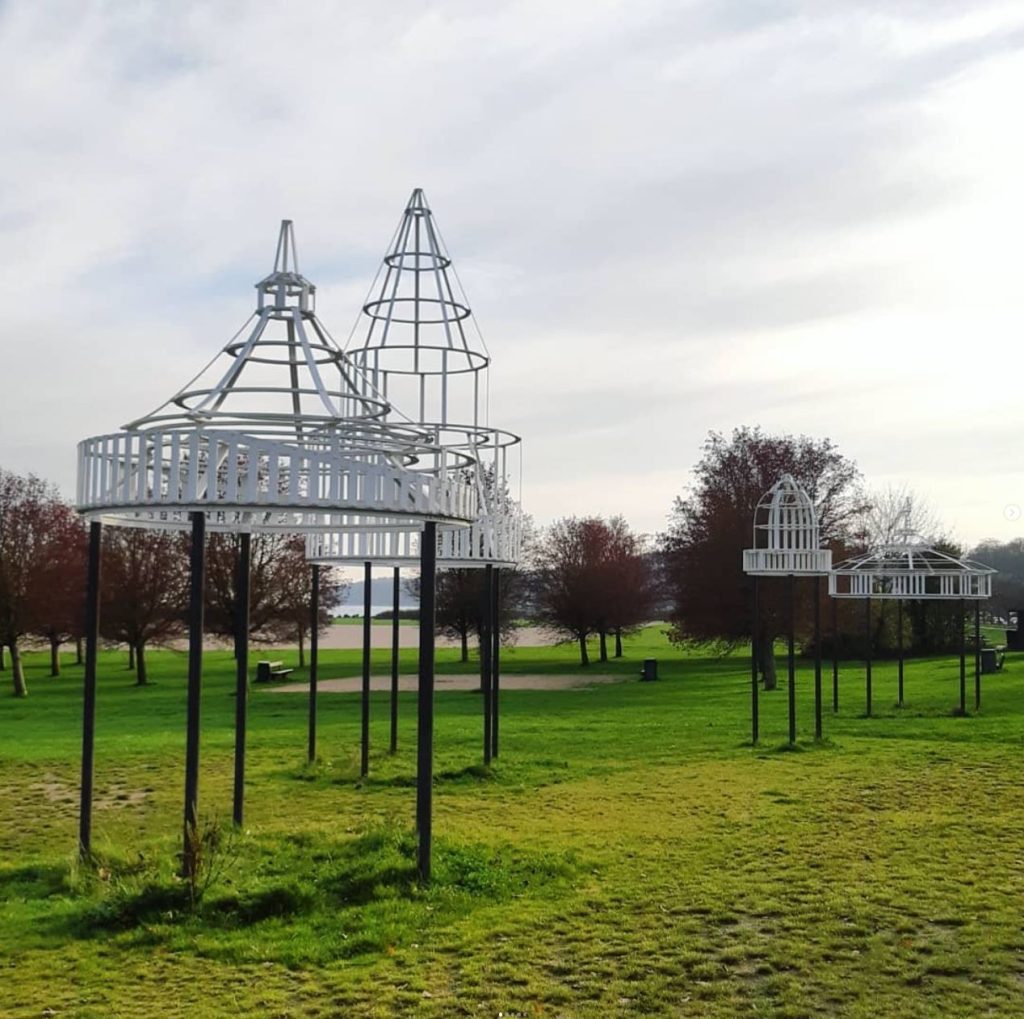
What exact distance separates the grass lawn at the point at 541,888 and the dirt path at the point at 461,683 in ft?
53.4

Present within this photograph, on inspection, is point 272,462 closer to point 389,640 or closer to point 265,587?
point 265,587

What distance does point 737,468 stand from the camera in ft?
120

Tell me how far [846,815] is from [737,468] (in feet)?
82.4

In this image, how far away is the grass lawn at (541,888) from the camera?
6.59m

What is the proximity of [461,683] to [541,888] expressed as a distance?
2798 centimetres

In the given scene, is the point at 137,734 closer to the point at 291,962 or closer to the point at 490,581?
the point at 490,581

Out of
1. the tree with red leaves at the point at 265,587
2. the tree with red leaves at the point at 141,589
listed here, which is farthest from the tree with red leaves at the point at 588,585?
the tree with red leaves at the point at 141,589

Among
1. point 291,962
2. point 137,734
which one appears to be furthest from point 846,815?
point 137,734

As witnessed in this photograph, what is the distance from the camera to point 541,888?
8844 mm

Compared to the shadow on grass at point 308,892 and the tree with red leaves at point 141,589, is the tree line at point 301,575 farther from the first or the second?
the shadow on grass at point 308,892

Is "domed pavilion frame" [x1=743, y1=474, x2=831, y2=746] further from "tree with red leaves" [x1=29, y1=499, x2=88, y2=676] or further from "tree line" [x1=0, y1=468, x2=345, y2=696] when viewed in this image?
"tree with red leaves" [x1=29, y1=499, x2=88, y2=676]

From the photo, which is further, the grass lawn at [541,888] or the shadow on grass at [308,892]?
the shadow on grass at [308,892]

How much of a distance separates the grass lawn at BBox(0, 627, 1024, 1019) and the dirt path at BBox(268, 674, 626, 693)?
53.4ft

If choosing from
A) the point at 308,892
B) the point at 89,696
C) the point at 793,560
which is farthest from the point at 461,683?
the point at 308,892
